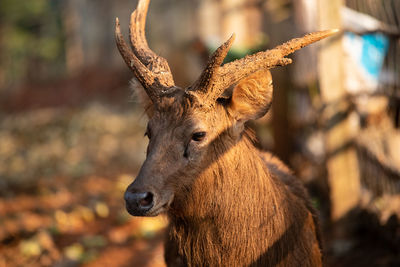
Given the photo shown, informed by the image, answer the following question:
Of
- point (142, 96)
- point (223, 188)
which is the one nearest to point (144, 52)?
point (142, 96)

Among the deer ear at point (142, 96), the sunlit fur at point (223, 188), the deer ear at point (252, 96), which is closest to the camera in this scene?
the sunlit fur at point (223, 188)

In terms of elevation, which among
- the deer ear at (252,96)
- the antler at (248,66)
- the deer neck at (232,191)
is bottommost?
the deer neck at (232,191)

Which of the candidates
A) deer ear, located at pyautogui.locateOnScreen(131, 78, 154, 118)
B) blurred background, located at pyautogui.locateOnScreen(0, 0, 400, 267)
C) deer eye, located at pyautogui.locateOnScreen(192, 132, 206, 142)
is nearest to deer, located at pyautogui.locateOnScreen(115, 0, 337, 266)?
deer eye, located at pyautogui.locateOnScreen(192, 132, 206, 142)

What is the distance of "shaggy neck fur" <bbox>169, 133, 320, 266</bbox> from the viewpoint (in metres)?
3.01

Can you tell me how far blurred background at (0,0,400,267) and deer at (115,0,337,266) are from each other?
2.26 ft

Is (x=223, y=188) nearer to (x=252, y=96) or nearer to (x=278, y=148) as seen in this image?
(x=252, y=96)

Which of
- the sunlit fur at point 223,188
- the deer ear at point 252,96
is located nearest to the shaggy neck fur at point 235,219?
the sunlit fur at point 223,188

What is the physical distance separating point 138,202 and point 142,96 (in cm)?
112

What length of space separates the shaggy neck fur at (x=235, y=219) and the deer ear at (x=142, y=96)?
74 cm

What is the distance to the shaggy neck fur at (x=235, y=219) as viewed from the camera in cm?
301

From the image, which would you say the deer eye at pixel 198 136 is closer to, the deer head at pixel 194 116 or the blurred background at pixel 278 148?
the deer head at pixel 194 116

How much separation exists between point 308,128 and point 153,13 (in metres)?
16.3

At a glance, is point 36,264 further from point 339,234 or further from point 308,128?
point 308,128

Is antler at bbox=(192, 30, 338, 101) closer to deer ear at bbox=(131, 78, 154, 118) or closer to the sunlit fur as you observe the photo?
the sunlit fur
